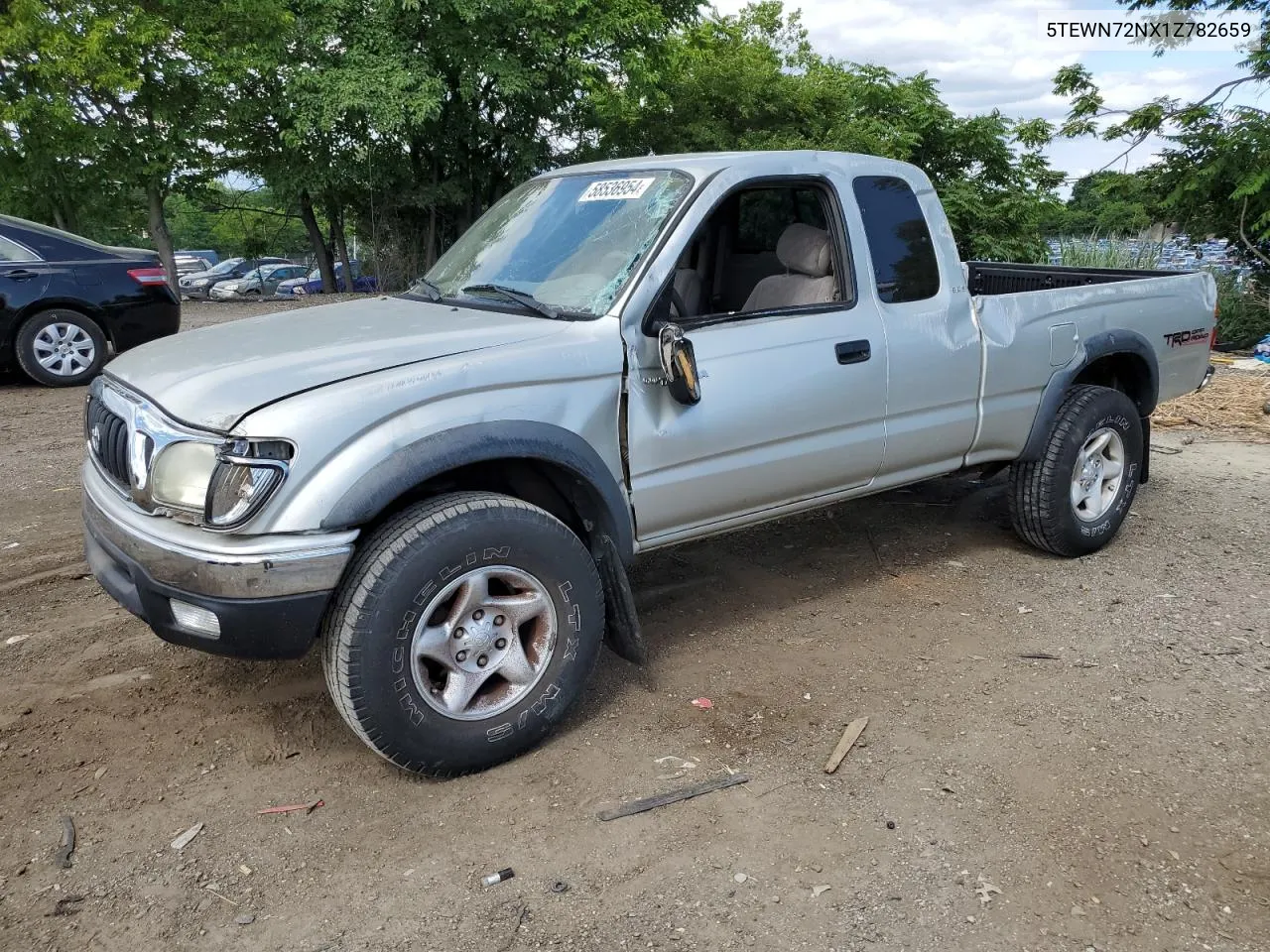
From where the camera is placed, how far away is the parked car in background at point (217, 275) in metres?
26.2

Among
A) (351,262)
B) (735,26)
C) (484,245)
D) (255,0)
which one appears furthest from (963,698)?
(735,26)

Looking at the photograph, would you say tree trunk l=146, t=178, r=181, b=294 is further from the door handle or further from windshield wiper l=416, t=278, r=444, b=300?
the door handle

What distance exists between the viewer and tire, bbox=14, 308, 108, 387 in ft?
29.7

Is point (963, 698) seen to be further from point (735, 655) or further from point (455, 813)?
point (455, 813)

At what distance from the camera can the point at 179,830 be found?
2.98 meters

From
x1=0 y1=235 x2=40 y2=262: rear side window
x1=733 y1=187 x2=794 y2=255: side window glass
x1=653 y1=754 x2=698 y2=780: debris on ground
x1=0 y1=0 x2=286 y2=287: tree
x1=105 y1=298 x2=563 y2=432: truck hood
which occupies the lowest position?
x1=653 y1=754 x2=698 y2=780: debris on ground

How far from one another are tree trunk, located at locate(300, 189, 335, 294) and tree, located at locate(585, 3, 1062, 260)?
243 inches

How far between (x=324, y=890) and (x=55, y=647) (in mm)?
2012

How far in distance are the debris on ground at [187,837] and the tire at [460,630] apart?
20.0 inches

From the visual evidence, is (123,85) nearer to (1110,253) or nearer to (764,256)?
(1110,253)

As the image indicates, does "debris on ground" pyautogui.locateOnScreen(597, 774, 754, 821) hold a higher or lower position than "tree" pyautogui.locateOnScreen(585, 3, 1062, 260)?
lower

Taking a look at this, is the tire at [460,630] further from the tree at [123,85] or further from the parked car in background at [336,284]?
the parked car in background at [336,284]

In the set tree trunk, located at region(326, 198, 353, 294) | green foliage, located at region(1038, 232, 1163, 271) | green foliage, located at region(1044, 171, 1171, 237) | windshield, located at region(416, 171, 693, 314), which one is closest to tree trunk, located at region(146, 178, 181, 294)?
tree trunk, located at region(326, 198, 353, 294)

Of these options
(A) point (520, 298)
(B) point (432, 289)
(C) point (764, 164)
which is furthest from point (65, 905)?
(C) point (764, 164)
